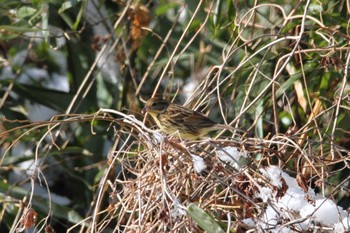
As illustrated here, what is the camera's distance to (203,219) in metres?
→ 2.37

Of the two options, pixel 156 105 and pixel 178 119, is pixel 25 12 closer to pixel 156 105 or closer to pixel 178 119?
pixel 156 105

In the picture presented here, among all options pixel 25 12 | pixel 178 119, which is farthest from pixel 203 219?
pixel 25 12

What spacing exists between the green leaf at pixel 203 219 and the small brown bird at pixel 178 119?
53.9 inches

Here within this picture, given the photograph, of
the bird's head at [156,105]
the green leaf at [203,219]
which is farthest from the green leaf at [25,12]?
the green leaf at [203,219]

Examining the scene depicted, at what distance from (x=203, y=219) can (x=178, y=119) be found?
164cm

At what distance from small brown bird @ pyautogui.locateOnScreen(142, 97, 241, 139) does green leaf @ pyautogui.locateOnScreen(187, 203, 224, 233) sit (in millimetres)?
1368

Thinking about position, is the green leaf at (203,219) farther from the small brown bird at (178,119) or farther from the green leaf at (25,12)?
the green leaf at (25,12)

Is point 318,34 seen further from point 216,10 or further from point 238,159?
point 238,159

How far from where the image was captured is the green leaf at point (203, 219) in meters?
2.36

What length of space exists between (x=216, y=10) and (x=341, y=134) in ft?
2.20

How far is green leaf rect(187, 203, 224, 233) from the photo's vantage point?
236cm

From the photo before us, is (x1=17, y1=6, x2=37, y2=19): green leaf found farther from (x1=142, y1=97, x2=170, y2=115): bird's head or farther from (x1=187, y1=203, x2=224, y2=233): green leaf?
(x1=187, y1=203, x2=224, y2=233): green leaf

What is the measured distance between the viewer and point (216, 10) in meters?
3.89

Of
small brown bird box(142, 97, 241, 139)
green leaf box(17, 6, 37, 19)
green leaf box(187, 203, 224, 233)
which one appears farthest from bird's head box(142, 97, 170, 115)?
green leaf box(187, 203, 224, 233)
